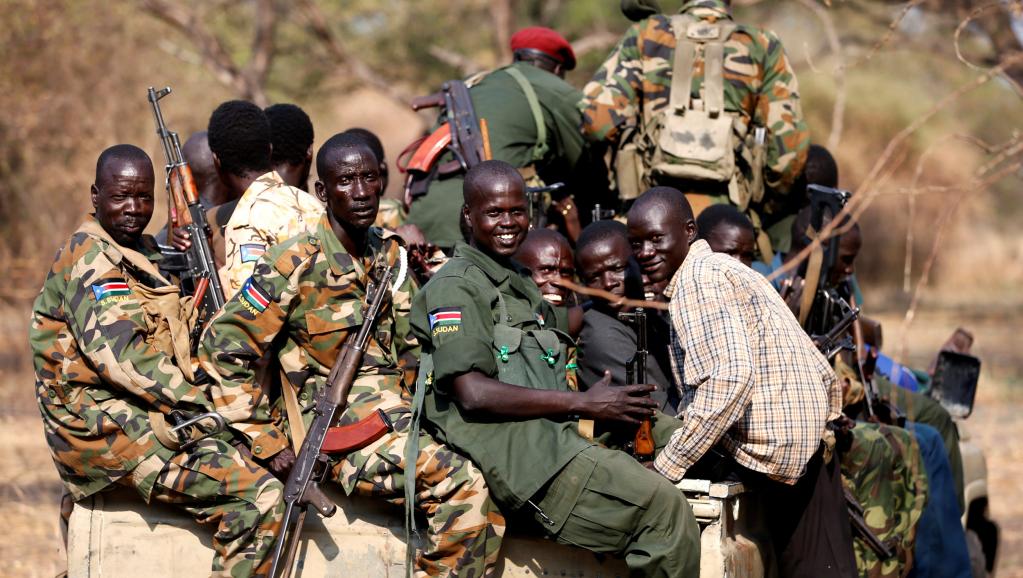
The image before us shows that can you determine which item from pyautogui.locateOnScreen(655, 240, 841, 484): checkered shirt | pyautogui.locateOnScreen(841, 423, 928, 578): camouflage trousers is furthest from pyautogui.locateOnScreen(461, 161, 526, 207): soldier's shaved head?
pyautogui.locateOnScreen(841, 423, 928, 578): camouflage trousers

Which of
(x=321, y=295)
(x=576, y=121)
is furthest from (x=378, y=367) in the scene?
(x=576, y=121)

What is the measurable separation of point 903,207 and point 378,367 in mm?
19926

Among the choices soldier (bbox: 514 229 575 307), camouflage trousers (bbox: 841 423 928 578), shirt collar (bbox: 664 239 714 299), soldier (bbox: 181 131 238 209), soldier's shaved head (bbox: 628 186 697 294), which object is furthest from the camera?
soldier (bbox: 181 131 238 209)

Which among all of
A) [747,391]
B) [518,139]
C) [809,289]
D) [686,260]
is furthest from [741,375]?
[518,139]

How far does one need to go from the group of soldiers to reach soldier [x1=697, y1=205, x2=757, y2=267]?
0.03ft

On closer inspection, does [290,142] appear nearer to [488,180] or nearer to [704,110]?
[488,180]

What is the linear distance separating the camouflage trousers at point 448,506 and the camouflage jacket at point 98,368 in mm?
803

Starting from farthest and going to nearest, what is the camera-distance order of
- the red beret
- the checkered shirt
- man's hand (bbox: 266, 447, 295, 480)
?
the red beret
man's hand (bbox: 266, 447, 295, 480)
the checkered shirt

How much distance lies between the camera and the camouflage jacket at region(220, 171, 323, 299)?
4973 millimetres

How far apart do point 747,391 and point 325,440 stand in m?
1.53

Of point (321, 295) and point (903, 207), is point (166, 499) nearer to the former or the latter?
point (321, 295)

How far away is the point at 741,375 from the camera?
4.28 m

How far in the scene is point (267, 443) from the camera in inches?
175

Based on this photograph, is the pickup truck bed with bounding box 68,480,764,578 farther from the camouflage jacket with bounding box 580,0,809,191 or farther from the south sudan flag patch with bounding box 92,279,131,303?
the camouflage jacket with bounding box 580,0,809,191
